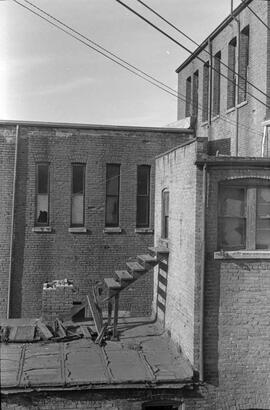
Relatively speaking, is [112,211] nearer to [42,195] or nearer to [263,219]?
[42,195]

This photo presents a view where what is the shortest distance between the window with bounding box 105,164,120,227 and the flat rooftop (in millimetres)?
6472

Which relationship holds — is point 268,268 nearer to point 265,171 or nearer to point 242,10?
point 265,171

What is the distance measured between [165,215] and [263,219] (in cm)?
375

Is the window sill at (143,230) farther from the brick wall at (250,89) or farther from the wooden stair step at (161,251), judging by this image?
the wooden stair step at (161,251)

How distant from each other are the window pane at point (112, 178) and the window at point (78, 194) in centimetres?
92

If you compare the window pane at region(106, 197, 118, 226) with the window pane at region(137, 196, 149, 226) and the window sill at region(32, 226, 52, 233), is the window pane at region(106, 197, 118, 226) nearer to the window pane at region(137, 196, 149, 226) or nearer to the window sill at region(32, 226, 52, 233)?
the window pane at region(137, 196, 149, 226)

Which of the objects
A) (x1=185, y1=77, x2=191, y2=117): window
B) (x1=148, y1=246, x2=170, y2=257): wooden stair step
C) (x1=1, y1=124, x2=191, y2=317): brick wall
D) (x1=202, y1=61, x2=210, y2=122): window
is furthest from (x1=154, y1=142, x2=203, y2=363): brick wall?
(x1=185, y1=77, x2=191, y2=117): window

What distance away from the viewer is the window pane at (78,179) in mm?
18797

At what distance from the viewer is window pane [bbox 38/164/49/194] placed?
18.6 meters

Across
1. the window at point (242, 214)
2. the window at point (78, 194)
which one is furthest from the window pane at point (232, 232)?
the window at point (78, 194)

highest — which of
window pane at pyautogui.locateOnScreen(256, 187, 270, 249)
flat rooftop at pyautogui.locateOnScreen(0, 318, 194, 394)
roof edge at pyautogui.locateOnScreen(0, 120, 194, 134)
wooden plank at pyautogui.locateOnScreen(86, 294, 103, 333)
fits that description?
roof edge at pyautogui.locateOnScreen(0, 120, 194, 134)

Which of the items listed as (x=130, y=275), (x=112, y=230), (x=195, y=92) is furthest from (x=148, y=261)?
(x=195, y=92)

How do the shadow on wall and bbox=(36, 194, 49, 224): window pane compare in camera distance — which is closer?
the shadow on wall

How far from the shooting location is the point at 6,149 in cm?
1839
